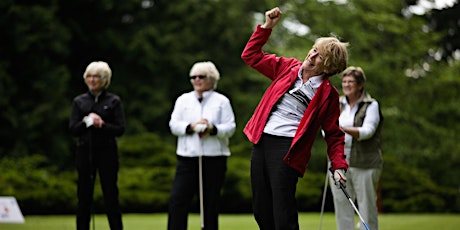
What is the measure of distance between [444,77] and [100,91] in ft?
55.8

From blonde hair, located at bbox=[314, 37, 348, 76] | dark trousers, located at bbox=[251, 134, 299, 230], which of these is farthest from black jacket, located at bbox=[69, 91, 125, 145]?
blonde hair, located at bbox=[314, 37, 348, 76]

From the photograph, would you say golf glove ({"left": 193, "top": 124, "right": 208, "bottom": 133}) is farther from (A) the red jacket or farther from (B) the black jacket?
(A) the red jacket

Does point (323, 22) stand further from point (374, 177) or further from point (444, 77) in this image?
point (374, 177)

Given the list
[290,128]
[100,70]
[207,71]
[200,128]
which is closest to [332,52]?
[290,128]

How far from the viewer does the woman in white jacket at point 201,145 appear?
24.2ft

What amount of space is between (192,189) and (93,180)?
0.97 m

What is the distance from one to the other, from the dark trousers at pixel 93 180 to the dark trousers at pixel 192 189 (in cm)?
62

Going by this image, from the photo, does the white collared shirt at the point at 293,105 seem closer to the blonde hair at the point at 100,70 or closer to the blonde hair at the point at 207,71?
the blonde hair at the point at 207,71

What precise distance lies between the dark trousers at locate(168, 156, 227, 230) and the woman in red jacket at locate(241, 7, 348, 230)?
75.1 inches

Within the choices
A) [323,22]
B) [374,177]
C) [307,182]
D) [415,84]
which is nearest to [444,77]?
[415,84]

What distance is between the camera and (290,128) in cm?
544

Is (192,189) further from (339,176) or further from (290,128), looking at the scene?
(339,176)

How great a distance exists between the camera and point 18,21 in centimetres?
2239

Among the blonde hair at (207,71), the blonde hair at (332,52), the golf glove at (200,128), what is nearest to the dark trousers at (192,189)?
the golf glove at (200,128)
